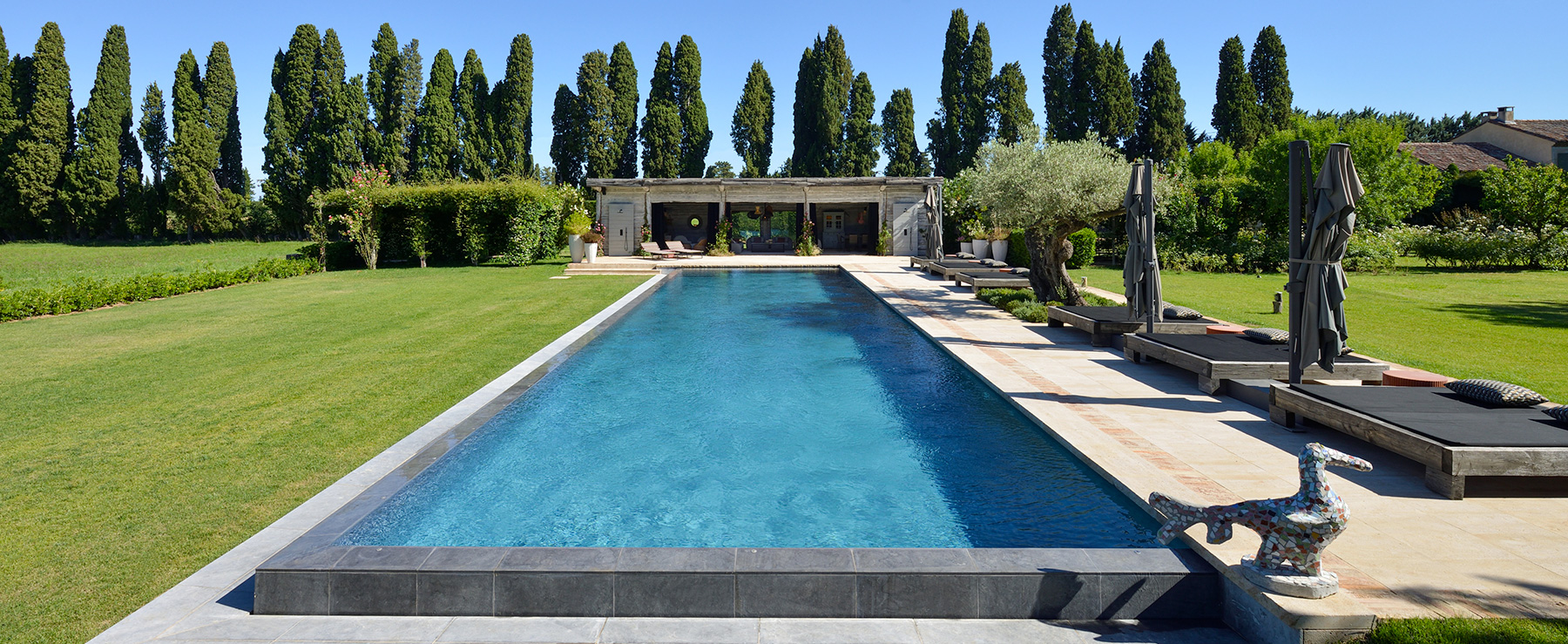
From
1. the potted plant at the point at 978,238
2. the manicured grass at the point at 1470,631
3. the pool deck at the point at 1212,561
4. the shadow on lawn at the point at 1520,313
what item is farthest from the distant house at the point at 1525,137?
the manicured grass at the point at 1470,631

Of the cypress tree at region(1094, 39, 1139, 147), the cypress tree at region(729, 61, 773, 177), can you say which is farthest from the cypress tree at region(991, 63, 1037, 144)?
the cypress tree at region(729, 61, 773, 177)

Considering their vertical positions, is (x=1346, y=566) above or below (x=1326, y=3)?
below

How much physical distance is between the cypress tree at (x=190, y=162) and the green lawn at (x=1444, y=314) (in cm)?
4276

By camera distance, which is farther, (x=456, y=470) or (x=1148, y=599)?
(x=456, y=470)

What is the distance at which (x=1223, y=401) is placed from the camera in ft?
21.1

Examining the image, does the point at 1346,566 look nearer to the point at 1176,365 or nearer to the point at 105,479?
the point at 1176,365

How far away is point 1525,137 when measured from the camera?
3409 centimetres

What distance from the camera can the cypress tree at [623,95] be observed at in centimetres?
4315

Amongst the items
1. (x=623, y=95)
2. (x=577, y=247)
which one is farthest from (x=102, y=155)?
(x=577, y=247)

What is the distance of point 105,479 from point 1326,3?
18.7 m

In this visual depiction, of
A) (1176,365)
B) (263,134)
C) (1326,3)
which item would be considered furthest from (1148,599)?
(263,134)

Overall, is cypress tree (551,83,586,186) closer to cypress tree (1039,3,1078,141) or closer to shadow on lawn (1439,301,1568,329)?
cypress tree (1039,3,1078,141)

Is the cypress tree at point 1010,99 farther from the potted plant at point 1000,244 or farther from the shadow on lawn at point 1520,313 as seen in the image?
the shadow on lawn at point 1520,313

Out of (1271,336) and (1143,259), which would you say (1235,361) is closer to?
(1271,336)
